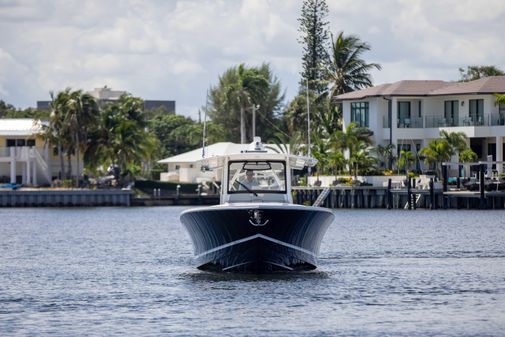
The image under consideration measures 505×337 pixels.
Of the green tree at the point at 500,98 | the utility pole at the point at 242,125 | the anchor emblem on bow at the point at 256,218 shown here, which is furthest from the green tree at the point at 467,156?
the anchor emblem on bow at the point at 256,218

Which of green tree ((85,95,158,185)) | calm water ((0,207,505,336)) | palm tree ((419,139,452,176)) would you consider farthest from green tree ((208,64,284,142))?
calm water ((0,207,505,336))

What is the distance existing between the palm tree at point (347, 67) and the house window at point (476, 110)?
19157 millimetres

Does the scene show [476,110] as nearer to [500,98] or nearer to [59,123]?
[500,98]

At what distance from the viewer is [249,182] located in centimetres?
4162

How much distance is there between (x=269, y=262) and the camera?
39.4 m

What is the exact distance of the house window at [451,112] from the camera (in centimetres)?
10681

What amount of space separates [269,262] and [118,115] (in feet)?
304

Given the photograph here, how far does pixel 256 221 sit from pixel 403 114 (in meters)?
72.8

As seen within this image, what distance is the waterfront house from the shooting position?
127938 mm

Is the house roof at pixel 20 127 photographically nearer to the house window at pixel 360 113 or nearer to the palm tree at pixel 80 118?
the palm tree at pixel 80 118

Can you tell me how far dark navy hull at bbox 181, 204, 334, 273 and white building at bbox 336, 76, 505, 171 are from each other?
211ft

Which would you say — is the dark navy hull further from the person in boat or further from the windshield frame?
the person in boat

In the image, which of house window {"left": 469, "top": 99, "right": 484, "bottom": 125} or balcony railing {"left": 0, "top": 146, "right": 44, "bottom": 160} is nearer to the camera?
house window {"left": 469, "top": 99, "right": 484, "bottom": 125}

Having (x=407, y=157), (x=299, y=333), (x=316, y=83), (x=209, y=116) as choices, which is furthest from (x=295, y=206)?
(x=209, y=116)
